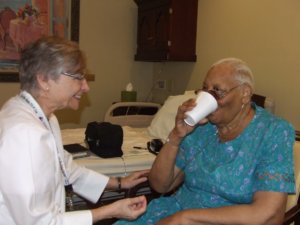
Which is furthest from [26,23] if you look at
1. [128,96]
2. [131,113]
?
[131,113]

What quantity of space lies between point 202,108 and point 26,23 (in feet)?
9.15

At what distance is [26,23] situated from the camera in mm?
3568

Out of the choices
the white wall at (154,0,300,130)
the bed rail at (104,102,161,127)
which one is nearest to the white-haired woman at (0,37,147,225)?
the white wall at (154,0,300,130)

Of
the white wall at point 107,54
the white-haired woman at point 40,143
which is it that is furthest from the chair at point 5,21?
the white-haired woman at point 40,143

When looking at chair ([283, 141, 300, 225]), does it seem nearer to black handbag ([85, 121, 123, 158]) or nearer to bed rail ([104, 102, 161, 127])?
black handbag ([85, 121, 123, 158])

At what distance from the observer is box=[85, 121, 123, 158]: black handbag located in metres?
2.08

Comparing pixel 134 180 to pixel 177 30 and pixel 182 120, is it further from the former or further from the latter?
pixel 177 30

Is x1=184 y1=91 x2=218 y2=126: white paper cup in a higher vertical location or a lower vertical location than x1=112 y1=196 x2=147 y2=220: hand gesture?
higher

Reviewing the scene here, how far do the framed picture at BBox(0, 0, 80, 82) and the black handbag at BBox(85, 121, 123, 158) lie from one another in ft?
5.60

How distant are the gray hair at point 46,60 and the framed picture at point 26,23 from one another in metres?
2.34

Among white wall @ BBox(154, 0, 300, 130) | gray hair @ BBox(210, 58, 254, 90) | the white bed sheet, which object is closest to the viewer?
gray hair @ BBox(210, 58, 254, 90)

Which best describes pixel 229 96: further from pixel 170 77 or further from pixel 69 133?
pixel 170 77

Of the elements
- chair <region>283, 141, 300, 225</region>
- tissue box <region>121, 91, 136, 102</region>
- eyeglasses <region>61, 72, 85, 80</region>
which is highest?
eyeglasses <region>61, 72, 85, 80</region>

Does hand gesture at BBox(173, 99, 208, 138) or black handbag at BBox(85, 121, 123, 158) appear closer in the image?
hand gesture at BBox(173, 99, 208, 138)
